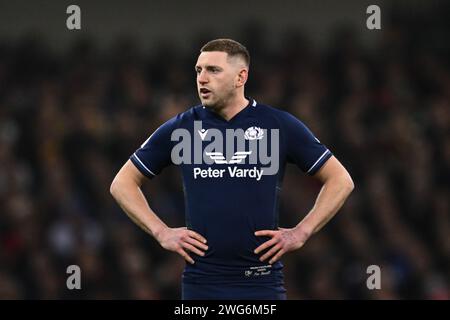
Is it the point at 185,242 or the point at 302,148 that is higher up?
the point at 302,148

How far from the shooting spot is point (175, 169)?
11602 mm

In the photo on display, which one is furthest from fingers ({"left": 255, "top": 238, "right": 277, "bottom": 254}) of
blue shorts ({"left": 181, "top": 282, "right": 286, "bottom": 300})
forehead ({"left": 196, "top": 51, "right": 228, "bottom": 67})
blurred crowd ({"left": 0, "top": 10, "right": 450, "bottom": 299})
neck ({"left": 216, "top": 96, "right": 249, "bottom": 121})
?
blurred crowd ({"left": 0, "top": 10, "right": 450, "bottom": 299})

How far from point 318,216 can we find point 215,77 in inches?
38.7

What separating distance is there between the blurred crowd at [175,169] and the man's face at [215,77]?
4735 millimetres

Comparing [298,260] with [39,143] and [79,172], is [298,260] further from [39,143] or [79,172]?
[39,143]

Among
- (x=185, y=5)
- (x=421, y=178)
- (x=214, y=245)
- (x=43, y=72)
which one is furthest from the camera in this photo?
(x=185, y=5)

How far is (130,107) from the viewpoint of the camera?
12.5 meters

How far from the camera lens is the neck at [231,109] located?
622cm

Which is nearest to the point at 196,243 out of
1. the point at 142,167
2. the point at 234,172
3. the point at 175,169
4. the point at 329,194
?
the point at 234,172

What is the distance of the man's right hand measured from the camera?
6.02m

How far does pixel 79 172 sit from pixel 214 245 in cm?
584

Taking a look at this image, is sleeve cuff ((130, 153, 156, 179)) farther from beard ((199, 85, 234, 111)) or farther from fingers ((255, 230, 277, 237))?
fingers ((255, 230, 277, 237))

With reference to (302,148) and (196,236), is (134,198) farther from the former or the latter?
(302,148)
